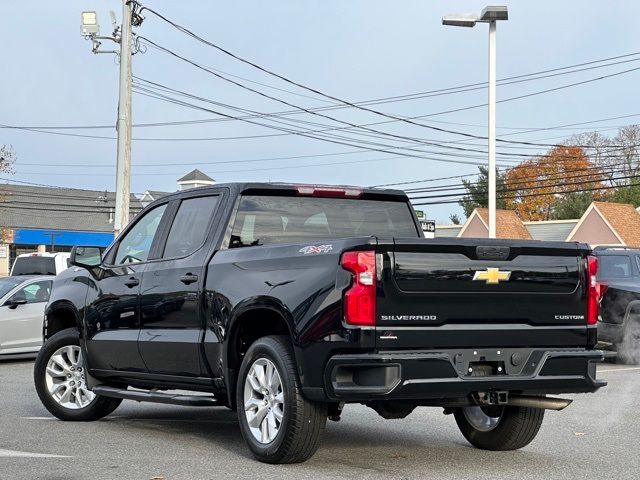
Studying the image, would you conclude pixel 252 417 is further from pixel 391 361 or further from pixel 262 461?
pixel 391 361

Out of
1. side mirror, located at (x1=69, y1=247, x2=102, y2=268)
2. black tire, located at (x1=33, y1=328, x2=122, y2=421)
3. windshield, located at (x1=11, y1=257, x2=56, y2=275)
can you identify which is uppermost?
side mirror, located at (x1=69, y1=247, x2=102, y2=268)

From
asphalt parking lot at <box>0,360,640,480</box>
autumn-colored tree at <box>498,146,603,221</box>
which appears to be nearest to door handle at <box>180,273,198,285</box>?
asphalt parking lot at <box>0,360,640,480</box>

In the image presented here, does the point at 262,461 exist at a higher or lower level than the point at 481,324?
lower

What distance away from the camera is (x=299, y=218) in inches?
344

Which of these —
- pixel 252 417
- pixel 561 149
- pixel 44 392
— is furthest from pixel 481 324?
pixel 561 149

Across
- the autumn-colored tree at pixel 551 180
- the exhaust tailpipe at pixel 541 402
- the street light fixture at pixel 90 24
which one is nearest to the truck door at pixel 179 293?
the exhaust tailpipe at pixel 541 402

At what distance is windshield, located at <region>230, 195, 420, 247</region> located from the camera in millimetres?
8555

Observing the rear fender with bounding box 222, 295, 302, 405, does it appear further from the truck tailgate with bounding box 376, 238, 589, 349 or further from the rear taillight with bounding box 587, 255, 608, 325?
the rear taillight with bounding box 587, 255, 608, 325

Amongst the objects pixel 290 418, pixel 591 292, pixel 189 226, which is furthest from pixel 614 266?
pixel 290 418

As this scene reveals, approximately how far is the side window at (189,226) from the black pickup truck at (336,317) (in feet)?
0.06

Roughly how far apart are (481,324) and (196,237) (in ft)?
8.74

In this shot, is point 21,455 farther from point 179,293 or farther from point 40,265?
point 40,265

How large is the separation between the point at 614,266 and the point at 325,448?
11194 millimetres

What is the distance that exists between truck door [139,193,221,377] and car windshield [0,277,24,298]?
9681 mm
